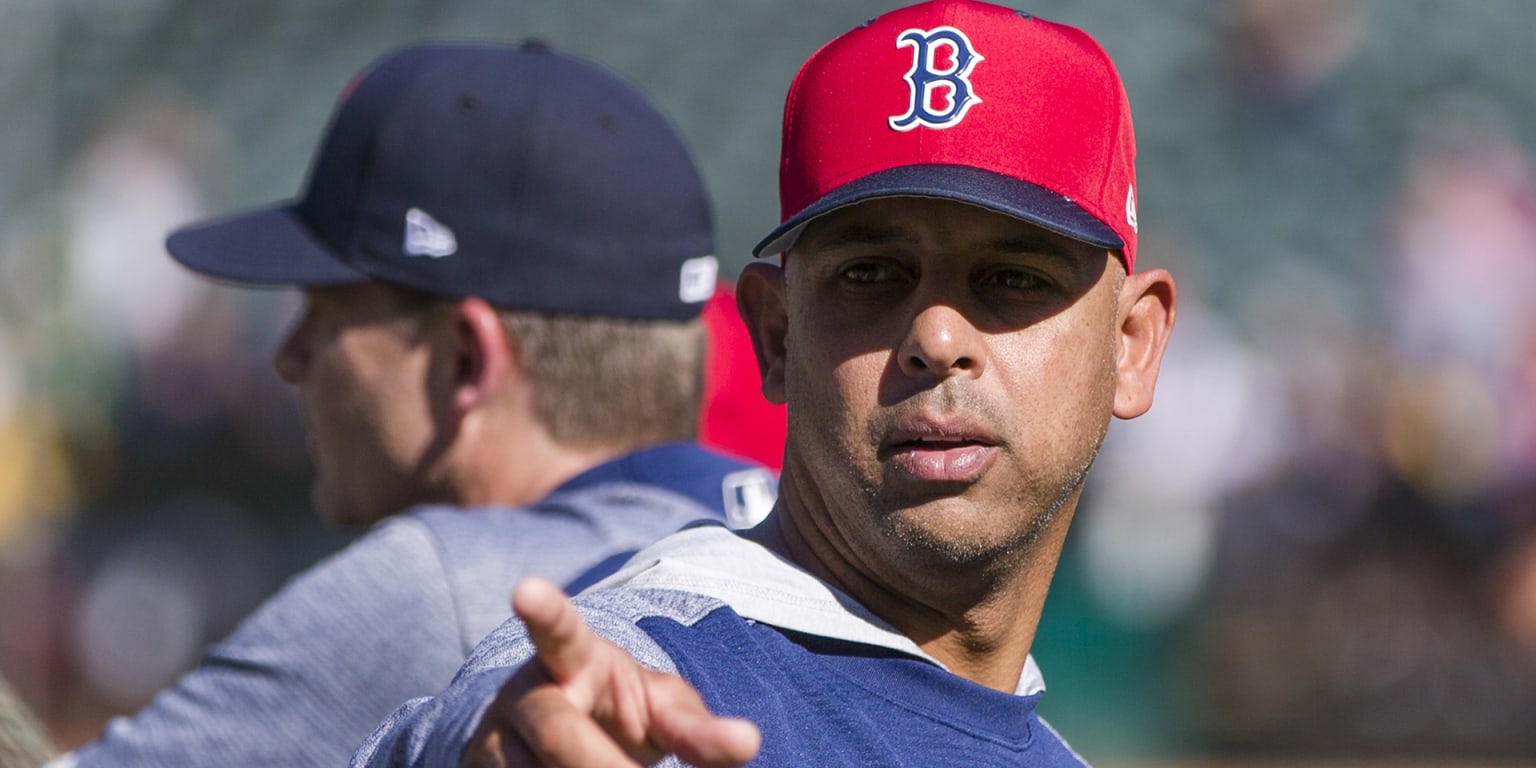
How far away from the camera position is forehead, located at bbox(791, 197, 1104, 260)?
5.53ft

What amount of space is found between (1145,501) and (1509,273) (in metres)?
2.17

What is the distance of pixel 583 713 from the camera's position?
1.09 m

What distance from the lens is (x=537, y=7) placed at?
10.2 metres

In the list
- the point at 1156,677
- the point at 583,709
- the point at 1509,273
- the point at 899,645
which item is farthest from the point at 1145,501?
the point at 583,709

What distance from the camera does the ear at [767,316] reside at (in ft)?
6.20

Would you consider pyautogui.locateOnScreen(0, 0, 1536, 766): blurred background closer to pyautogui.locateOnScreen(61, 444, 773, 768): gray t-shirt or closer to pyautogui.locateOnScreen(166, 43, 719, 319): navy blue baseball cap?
pyautogui.locateOnScreen(166, 43, 719, 319): navy blue baseball cap

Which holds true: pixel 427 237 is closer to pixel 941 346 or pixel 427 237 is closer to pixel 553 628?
pixel 941 346

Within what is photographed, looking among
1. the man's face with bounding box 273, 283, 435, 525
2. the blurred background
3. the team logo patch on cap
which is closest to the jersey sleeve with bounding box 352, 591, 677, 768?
the team logo patch on cap

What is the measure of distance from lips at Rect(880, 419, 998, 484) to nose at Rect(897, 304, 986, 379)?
5 cm

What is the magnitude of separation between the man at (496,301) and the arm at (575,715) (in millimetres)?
1224

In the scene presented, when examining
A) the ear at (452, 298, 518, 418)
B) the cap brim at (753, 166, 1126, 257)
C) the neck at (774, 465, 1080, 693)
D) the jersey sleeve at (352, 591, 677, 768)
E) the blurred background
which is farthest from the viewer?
the blurred background

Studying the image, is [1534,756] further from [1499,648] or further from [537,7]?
[537,7]

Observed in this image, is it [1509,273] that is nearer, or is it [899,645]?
[899,645]

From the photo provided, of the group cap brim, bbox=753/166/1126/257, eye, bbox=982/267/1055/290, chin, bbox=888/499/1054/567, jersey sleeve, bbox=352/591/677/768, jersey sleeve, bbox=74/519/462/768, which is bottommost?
jersey sleeve, bbox=74/519/462/768
